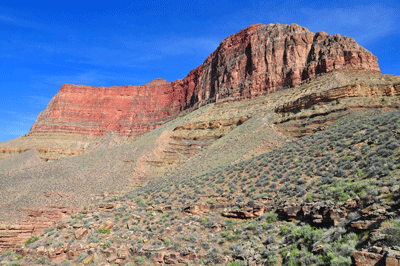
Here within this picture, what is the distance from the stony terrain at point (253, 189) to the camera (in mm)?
7871

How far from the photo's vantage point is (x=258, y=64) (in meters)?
56.1

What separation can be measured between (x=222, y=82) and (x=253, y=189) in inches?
2163

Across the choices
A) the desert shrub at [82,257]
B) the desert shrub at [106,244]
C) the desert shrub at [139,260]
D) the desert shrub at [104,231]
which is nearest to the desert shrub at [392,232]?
the desert shrub at [139,260]

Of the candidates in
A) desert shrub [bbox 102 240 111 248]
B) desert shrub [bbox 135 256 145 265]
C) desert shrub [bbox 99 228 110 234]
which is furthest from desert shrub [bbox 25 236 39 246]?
desert shrub [bbox 135 256 145 265]

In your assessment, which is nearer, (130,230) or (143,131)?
(130,230)

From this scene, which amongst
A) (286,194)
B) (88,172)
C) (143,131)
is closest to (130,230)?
(286,194)

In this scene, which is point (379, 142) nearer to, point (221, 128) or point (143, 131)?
point (221, 128)

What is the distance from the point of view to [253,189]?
13781 millimetres

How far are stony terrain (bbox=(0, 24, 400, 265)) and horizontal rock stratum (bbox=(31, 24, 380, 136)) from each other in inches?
23.7

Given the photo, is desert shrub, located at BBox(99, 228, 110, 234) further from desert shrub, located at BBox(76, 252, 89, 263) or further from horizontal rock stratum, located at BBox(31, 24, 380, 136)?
horizontal rock stratum, located at BBox(31, 24, 380, 136)

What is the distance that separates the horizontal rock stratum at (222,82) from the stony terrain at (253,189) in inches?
23.7

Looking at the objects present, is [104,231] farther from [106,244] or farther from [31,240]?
[31,240]

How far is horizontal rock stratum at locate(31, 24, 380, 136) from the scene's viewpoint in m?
44.2

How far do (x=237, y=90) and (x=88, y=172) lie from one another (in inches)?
1535
